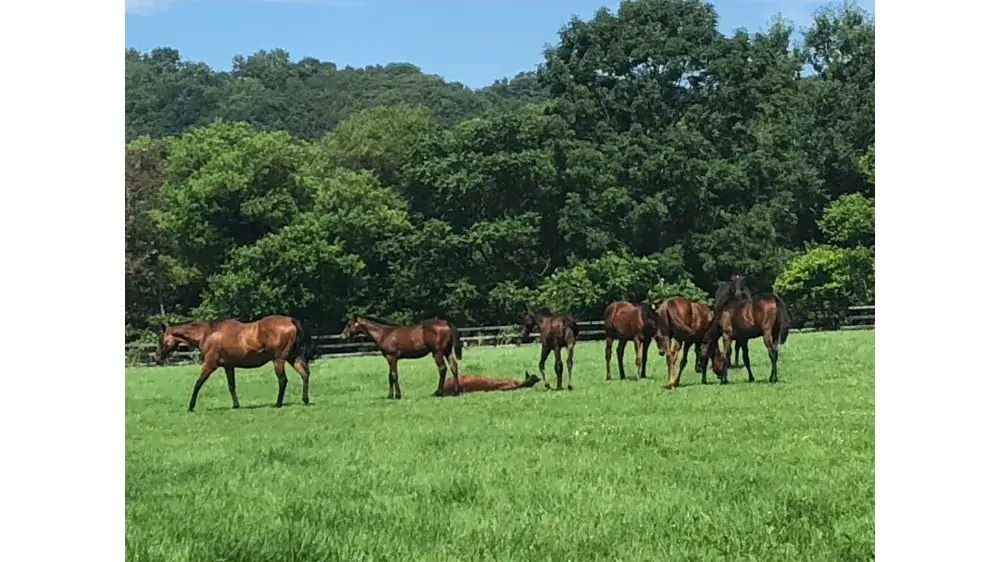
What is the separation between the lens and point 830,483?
7.07m

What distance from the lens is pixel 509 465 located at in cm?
725

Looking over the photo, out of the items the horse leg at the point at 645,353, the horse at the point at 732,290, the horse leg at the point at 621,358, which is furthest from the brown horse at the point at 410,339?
the horse at the point at 732,290

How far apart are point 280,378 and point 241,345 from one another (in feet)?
1.41

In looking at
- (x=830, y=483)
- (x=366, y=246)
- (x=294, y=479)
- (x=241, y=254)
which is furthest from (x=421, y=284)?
(x=830, y=483)

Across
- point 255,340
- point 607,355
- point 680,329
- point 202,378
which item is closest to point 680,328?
point 680,329

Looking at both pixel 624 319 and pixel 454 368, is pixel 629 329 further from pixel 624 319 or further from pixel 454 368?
pixel 454 368

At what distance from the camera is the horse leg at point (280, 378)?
8383 millimetres

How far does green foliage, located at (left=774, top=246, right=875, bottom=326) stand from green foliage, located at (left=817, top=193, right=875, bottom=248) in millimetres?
64

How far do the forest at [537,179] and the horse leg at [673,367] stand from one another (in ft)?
1.88

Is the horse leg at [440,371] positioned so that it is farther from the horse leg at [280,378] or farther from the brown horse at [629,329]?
the brown horse at [629,329]

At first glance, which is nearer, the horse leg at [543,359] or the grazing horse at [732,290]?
the grazing horse at [732,290]

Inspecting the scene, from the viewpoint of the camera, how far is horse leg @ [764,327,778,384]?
887cm
